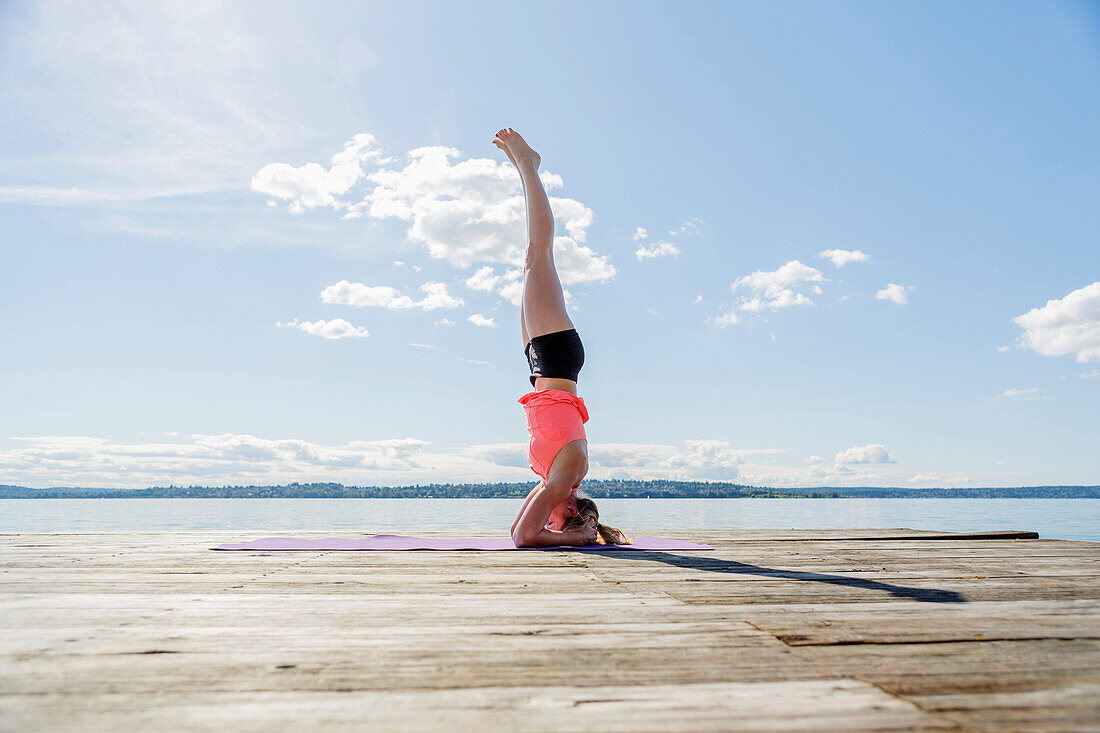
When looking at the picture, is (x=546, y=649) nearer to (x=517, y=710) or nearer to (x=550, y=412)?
(x=517, y=710)

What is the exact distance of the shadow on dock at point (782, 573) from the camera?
2211mm

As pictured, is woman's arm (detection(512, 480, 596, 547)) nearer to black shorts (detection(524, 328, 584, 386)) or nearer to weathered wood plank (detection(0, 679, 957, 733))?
black shorts (detection(524, 328, 584, 386))

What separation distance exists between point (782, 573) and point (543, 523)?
1570 mm

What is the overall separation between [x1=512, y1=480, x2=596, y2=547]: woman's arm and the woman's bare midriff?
638mm

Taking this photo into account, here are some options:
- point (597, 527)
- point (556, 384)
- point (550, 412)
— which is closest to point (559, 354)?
point (556, 384)

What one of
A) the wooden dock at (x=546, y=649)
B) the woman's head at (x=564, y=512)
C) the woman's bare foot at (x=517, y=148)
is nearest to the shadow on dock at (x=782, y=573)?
the wooden dock at (x=546, y=649)

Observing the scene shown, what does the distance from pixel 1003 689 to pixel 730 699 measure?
513 mm

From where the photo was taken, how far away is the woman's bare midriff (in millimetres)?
4387

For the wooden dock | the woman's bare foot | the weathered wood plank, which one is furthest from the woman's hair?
the weathered wood plank

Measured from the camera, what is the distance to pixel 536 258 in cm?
458

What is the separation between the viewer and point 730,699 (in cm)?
117

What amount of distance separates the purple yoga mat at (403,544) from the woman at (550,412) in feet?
0.46

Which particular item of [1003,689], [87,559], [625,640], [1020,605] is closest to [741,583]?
[1020,605]

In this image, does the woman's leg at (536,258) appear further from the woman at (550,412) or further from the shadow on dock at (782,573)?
the shadow on dock at (782,573)
